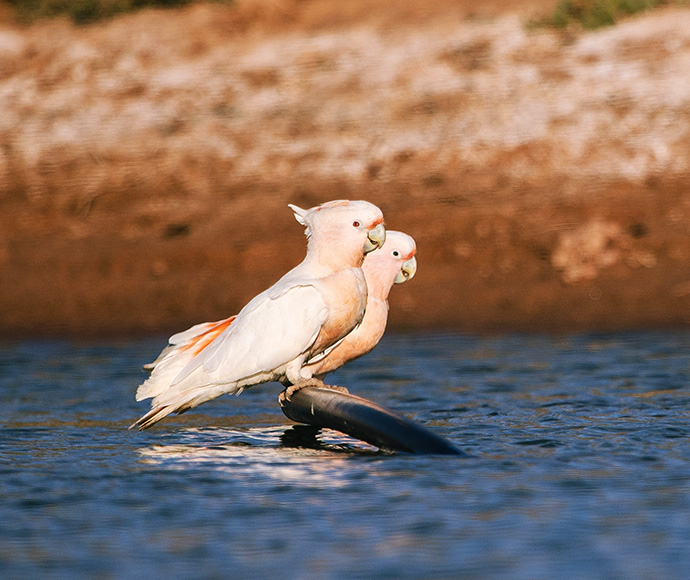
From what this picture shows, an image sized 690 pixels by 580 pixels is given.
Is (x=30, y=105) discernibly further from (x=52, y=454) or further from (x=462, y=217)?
(x=52, y=454)

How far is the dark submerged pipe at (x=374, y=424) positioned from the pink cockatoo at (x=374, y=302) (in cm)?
57

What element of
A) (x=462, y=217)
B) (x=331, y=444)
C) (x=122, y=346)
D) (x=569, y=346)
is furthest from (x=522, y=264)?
(x=331, y=444)

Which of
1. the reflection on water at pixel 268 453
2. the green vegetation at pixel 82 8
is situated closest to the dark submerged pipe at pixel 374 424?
the reflection on water at pixel 268 453

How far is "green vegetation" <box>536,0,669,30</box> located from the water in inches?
332

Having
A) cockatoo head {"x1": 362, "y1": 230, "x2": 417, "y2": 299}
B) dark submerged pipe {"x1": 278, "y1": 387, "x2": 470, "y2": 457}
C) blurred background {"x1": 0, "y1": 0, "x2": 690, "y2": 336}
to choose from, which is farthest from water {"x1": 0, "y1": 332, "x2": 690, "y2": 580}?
blurred background {"x1": 0, "y1": 0, "x2": 690, "y2": 336}

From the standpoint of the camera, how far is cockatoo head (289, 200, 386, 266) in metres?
6.51

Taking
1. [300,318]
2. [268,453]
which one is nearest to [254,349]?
[300,318]

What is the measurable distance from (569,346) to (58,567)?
715 centimetres

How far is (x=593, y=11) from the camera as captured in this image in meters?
16.8

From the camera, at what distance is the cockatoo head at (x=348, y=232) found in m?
6.51

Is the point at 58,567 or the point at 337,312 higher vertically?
the point at 337,312

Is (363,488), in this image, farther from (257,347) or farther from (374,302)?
(374,302)

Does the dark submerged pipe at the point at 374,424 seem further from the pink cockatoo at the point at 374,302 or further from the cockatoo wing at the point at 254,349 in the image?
the pink cockatoo at the point at 374,302

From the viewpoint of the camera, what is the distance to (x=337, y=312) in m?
6.45
